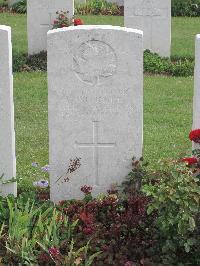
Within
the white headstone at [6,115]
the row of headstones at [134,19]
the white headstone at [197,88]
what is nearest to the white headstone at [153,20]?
the row of headstones at [134,19]

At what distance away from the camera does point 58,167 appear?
6.56 m

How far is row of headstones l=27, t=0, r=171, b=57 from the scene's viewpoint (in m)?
13.6

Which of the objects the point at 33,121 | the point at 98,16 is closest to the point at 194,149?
the point at 33,121

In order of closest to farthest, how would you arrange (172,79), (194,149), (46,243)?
(46,243) < (194,149) < (172,79)

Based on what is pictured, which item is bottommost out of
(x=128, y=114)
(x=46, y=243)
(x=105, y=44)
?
(x=46, y=243)

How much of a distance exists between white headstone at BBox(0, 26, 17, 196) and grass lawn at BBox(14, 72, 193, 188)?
757 millimetres

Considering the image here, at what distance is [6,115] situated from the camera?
21.0 feet

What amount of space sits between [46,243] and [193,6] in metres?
15.6

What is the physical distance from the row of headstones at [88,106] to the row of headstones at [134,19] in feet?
24.2

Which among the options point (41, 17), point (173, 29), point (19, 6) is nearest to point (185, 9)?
point (173, 29)

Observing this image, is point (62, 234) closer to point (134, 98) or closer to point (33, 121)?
point (134, 98)

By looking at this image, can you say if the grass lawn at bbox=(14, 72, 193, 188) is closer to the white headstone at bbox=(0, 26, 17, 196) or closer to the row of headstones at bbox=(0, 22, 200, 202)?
the white headstone at bbox=(0, 26, 17, 196)

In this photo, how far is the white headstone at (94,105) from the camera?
6.28 metres

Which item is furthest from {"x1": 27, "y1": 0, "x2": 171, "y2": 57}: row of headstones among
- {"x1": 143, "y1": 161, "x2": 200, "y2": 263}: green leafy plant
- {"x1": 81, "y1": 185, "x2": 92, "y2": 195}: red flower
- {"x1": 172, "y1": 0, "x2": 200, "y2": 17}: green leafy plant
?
{"x1": 143, "y1": 161, "x2": 200, "y2": 263}: green leafy plant
